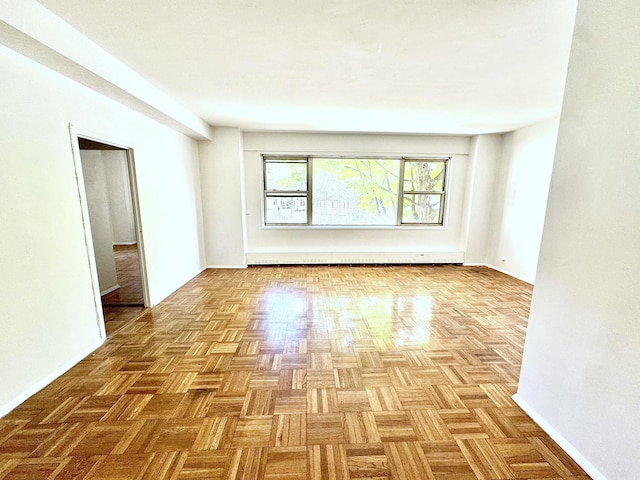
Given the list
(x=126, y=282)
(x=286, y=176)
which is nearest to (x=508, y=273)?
(x=286, y=176)

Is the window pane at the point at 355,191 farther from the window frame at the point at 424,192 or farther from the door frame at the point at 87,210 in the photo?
the door frame at the point at 87,210

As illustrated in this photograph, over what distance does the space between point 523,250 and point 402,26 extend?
416 cm

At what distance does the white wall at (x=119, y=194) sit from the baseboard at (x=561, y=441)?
17.7 ft

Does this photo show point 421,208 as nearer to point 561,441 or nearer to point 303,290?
point 303,290

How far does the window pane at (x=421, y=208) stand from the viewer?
5324 millimetres

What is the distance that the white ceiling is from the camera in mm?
1544

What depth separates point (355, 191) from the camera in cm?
524

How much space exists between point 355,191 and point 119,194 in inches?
178

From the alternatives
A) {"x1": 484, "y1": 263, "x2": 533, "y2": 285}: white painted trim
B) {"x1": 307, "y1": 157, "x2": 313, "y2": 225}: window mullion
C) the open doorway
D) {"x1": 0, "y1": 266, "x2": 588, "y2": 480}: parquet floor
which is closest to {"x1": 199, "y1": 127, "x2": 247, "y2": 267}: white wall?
the open doorway

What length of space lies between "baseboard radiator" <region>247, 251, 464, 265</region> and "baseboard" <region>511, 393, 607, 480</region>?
3.46 meters

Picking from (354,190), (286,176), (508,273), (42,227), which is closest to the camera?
(42,227)

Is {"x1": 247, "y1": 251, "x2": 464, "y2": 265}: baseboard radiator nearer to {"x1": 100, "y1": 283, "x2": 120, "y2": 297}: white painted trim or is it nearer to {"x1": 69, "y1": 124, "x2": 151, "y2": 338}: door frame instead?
{"x1": 100, "y1": 283, "x2": 120, "y2": 297}: white painted trim

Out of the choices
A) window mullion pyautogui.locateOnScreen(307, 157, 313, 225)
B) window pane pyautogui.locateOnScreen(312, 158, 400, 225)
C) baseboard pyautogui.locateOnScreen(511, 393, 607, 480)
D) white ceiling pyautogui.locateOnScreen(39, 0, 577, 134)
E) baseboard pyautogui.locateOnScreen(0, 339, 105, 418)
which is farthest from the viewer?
window pane pyautogui.locateOnScreen(312, 158, 400, 225)

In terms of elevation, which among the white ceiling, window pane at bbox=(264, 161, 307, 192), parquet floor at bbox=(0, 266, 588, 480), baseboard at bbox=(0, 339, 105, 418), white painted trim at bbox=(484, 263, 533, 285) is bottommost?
parquet floor at bbox=(0, 266, 588, 480)
